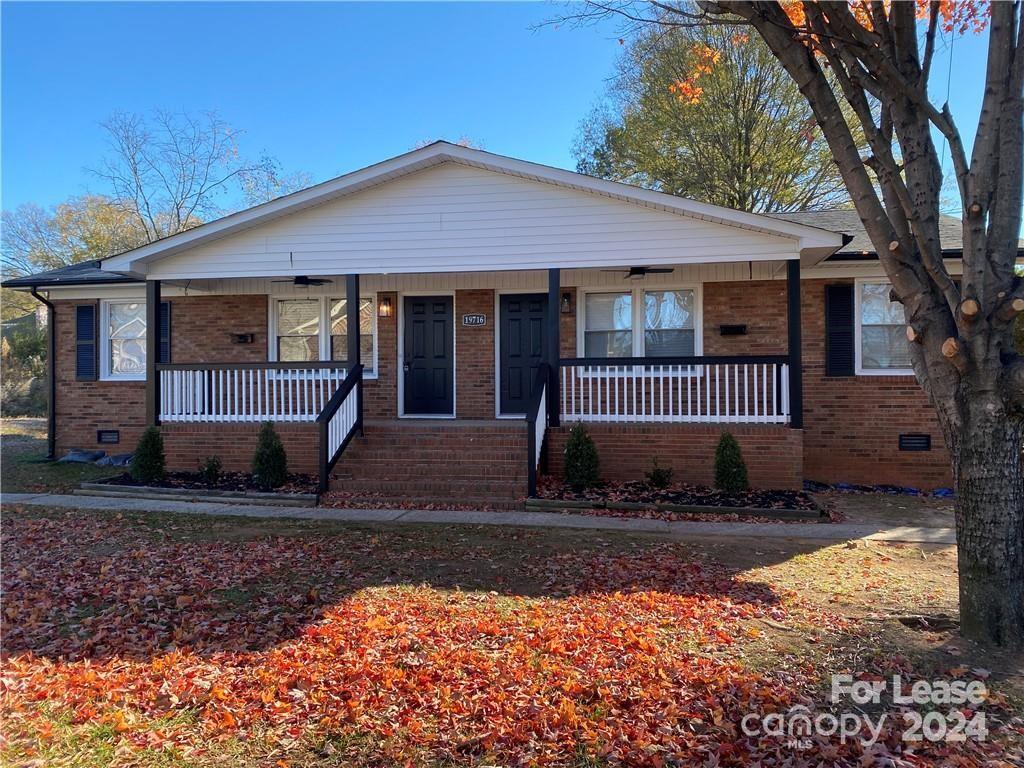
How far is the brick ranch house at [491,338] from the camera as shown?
28.9ft

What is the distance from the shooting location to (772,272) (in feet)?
33.0

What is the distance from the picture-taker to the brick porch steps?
8320 mm

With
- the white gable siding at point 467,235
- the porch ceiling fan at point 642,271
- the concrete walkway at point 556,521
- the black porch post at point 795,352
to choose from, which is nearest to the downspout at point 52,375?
the concrete walkway at point 556,521

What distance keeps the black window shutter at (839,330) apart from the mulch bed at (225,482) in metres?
8.34

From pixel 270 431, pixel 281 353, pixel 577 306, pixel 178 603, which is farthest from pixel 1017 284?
pixel 281 353

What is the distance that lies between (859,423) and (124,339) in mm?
13611

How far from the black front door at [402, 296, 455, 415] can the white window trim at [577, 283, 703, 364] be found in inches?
93.1

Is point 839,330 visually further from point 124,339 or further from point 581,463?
point 124,339

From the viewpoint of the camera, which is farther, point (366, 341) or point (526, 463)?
point (366, 341)

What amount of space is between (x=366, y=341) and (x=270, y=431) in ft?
9.92

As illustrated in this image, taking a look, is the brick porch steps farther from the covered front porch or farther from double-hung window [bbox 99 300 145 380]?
double-hung window [bbox 99 300 145 380]

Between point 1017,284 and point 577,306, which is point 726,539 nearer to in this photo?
point 1017,284

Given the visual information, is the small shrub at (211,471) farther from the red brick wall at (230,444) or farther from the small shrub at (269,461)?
the small shrub at (269,461)

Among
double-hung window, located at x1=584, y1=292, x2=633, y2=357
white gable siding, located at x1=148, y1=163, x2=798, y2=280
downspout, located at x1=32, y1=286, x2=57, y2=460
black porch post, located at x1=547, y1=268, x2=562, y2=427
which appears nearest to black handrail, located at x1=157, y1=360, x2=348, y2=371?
white gable siding, located at x1=148, y1=163, x2=798, y2=280
